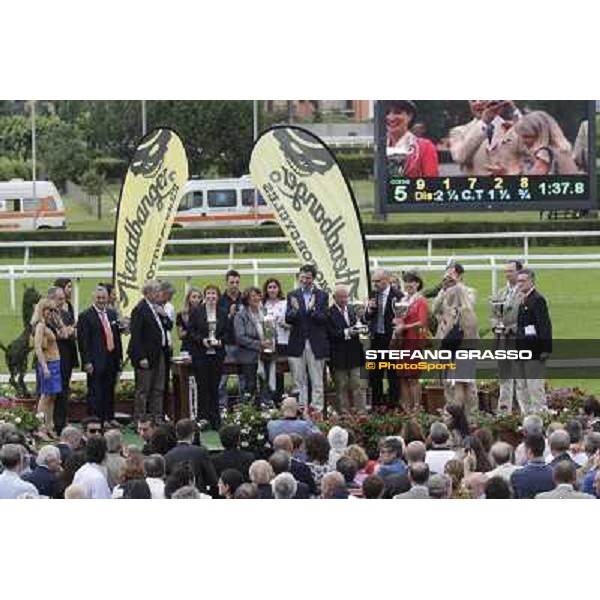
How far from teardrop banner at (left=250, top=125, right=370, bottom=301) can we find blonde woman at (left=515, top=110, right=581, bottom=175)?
126 centimetres

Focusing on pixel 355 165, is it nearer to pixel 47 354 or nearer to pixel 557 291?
pixel 557 291

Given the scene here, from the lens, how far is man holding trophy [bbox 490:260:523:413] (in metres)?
14.7

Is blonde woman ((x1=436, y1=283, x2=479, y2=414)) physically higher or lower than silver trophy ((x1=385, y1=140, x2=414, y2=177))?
lower

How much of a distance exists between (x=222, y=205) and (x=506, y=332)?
214cm

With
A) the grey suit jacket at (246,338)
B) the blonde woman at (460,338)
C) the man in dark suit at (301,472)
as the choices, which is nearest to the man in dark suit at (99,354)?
the grey suit jacket at (246,338)

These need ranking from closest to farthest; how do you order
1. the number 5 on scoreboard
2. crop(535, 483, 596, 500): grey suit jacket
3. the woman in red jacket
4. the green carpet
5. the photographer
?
crop(535, 483, 596, 500): grey suit jacket → the photographer → the green carpet → the woman in red jacket → the number 5 on scoreboard

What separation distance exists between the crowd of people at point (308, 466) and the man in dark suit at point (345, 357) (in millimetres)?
896

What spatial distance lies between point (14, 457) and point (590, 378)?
4379mm

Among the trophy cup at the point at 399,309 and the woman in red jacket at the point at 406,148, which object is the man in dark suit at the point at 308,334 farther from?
the woman in red jacket at the point at 406,148

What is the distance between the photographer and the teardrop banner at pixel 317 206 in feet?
49.1

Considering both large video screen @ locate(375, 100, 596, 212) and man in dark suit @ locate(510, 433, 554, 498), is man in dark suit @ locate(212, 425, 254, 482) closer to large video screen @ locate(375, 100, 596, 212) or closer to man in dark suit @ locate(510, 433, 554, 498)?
man in dark suit @ locate(510, 433, 554, 498)

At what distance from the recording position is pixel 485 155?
14641 mm

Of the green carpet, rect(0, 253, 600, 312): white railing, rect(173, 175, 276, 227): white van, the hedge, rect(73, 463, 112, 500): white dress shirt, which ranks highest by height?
the hedge

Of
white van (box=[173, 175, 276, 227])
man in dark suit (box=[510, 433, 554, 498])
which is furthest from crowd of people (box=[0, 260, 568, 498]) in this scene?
man in dark suit (box=[510, 433, 554, 498])
